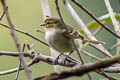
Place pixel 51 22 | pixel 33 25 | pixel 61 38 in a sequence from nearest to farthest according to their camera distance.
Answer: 1. pixel 61 38
2. pixel 51 22
3. pixel 33 25

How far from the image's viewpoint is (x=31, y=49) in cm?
134

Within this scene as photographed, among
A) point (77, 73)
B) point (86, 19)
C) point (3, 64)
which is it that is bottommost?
point (77, 73)

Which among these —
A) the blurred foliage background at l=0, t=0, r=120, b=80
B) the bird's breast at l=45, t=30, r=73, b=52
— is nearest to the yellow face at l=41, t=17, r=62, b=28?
the bird's breast at l=45, t=30, r=73, b=52

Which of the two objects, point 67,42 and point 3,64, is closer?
point 67,42

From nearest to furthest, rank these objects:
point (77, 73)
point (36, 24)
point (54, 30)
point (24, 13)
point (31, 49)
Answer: point (77, 73) → point (31, 49) → point (54, 30) → point (36, 24) → point (24, 13)

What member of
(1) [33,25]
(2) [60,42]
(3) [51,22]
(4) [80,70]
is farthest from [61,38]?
(1) [33,25]

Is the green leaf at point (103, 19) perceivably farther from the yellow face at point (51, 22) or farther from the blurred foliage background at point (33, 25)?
the blurred foliage background at point (33, 25)

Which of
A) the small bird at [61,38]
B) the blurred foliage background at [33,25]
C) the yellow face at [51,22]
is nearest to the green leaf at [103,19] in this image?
the small bird at [61,38]

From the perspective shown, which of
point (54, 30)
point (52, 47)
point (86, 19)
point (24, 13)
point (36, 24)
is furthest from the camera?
point (24, 13)

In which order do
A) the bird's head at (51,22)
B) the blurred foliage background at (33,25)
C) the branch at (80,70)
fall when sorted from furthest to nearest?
the blurred foliage background at (33,25) → the bird's head at (51,22) → the branch at (80,70)

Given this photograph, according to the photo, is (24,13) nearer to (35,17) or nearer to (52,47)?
(35,17)

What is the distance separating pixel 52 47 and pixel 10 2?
386 cm

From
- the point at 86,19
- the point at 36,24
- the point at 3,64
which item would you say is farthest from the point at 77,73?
the point at 36,24

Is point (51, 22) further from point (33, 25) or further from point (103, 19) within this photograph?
point (33, 25)
